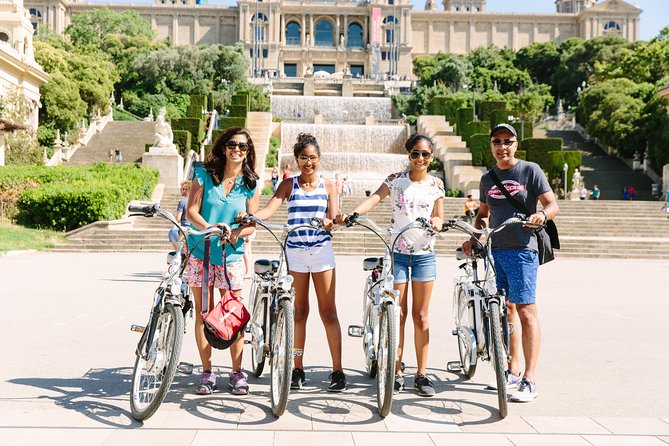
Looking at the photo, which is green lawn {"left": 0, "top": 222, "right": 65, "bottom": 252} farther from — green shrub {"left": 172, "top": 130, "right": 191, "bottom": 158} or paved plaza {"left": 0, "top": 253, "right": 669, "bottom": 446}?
green shrub {"left": 172, "top": 130, "right": 191, "bottom": 158}

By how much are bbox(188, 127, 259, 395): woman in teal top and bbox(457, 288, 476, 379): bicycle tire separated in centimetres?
158

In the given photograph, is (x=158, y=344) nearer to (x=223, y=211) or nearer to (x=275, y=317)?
(x=275, y=317)

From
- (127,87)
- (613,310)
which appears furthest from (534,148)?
(127,87)

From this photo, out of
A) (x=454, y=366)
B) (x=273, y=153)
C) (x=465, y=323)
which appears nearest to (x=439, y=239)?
(x=454, y=366)

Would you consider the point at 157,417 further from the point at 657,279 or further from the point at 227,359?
the point at 657,279

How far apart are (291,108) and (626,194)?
26.0 meters

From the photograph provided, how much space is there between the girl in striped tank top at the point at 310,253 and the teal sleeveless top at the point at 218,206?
181 mm

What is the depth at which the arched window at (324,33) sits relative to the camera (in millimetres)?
96188

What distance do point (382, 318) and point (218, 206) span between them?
4.54 feet

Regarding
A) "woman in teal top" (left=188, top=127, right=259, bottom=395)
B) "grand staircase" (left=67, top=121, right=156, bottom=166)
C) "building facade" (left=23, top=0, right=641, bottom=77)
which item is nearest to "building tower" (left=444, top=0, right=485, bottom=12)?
"building facade" (left=23, top=0, right=641, bottom=77)

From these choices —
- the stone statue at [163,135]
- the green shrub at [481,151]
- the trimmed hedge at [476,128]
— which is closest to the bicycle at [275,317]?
the stone statue at [163,135]

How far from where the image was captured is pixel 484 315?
5.07 meters

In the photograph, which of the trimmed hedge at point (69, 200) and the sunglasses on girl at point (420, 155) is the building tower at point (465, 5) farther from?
the sunglasses on girl at point (420, 155)

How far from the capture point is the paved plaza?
14.1 ft
